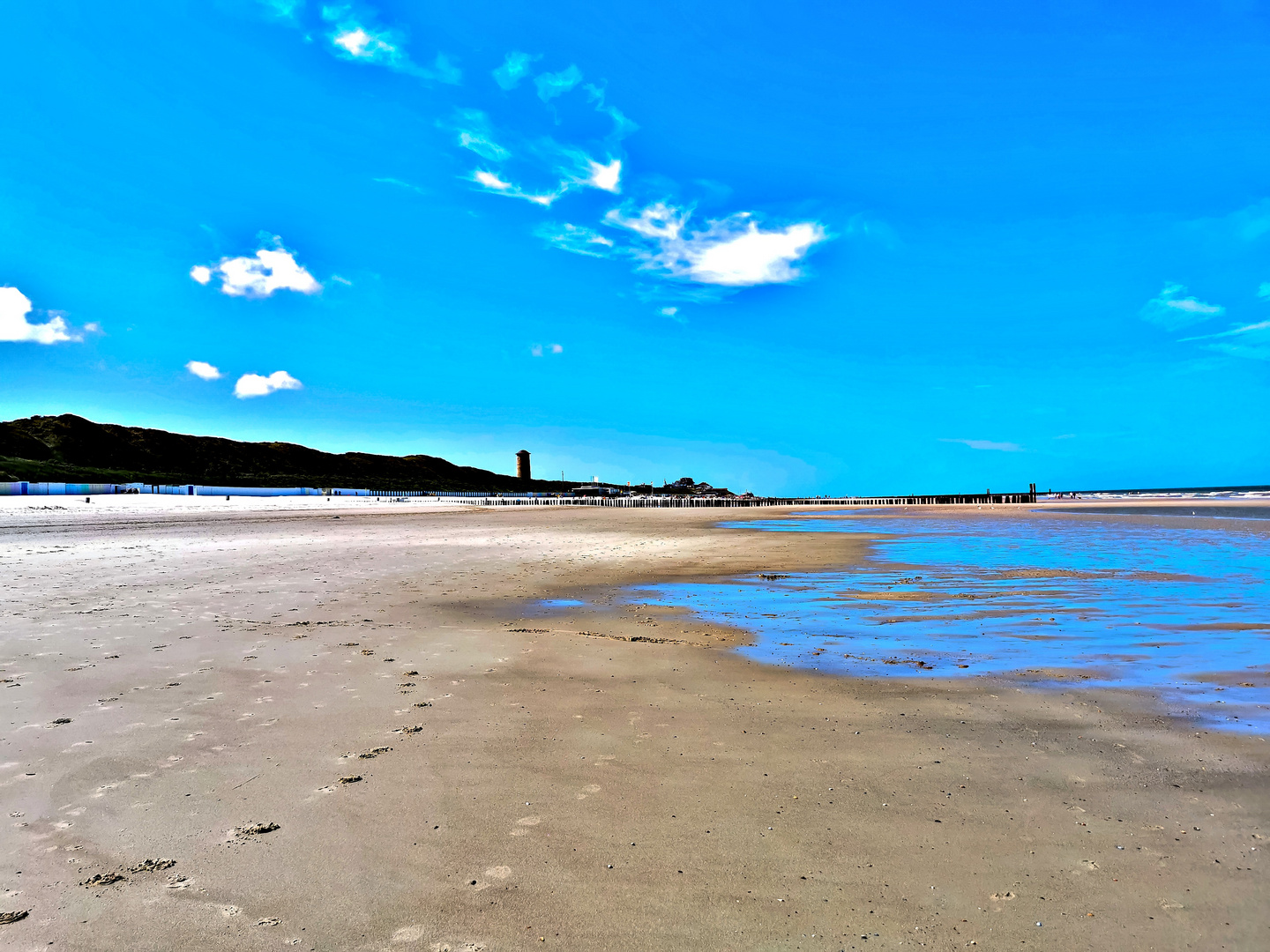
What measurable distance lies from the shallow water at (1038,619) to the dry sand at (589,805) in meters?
0.73

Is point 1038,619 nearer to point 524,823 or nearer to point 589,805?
point 589,805

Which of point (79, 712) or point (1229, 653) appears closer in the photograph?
point (79, 712)

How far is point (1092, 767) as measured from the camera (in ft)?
13.0

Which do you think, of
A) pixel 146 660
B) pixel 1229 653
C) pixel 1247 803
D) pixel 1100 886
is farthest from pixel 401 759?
pixel 1229 653

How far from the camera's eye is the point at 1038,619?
8.68 meters

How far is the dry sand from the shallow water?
732 mm

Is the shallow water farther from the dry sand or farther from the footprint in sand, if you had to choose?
the footprint in sand

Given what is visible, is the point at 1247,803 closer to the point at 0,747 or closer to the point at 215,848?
the point at 215,848

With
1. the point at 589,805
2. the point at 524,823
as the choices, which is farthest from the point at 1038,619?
the point at 524,823

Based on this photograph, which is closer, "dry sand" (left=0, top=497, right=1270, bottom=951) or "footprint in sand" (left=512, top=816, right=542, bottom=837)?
"dry sand" (left=0, top=497, right=1270, bottom=951)

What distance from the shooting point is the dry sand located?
2.59 m

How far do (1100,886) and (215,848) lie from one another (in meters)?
3.93

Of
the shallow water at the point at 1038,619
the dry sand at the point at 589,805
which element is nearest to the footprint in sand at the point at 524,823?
the dry sand at the point at 589,805

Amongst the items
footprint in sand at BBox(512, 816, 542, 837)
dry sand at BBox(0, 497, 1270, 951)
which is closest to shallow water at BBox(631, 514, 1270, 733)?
dry sand at BBox(0, 497, 1270, 951)
